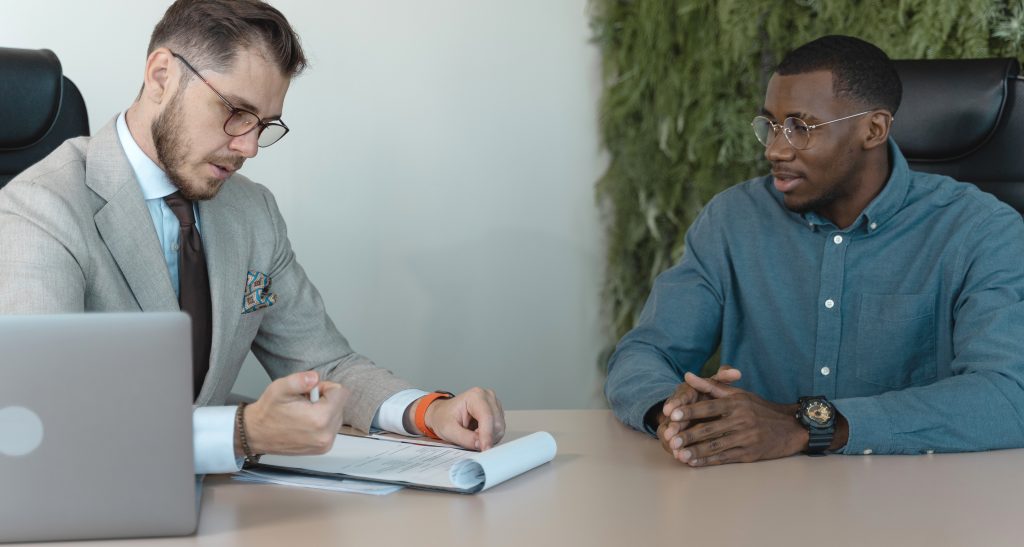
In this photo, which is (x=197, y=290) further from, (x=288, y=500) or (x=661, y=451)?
(x=661, y=451)

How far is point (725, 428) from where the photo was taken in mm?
1396

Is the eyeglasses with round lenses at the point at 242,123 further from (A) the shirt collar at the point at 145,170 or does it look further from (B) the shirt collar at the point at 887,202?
(B) the shirt collar at the point at 887,202

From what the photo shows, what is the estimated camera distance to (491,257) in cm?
312

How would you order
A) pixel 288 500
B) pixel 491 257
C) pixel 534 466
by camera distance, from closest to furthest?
1. pixel 288 500
2. pixel 534 466
3. pixel 491 257

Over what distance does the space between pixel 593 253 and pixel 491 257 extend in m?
0.33

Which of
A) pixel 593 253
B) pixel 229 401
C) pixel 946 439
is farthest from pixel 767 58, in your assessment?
pixel 229 401

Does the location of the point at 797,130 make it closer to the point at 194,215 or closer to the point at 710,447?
the point at 710,447

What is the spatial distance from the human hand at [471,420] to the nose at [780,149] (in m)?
0.79

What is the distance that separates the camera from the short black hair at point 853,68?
6.45 feet

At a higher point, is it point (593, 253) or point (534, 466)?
point (534, 466)

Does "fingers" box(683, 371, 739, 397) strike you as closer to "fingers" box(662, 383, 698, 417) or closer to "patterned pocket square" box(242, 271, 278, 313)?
"fingers" box(662, 383, 698, 417)

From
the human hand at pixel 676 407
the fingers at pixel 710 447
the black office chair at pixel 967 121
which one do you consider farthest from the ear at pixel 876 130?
the fingers at pixel 710 447

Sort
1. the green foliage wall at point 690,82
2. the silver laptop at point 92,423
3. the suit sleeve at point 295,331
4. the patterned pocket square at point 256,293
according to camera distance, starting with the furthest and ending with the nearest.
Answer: the green foliage wall at point 690,82, the suit sleeve at point 295,331, the patterned pocket square at point 256,293, the silver laptop at point 92,423

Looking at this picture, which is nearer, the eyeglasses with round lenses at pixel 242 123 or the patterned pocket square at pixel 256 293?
the eyeglasses with round lenses at pixel 242 123
